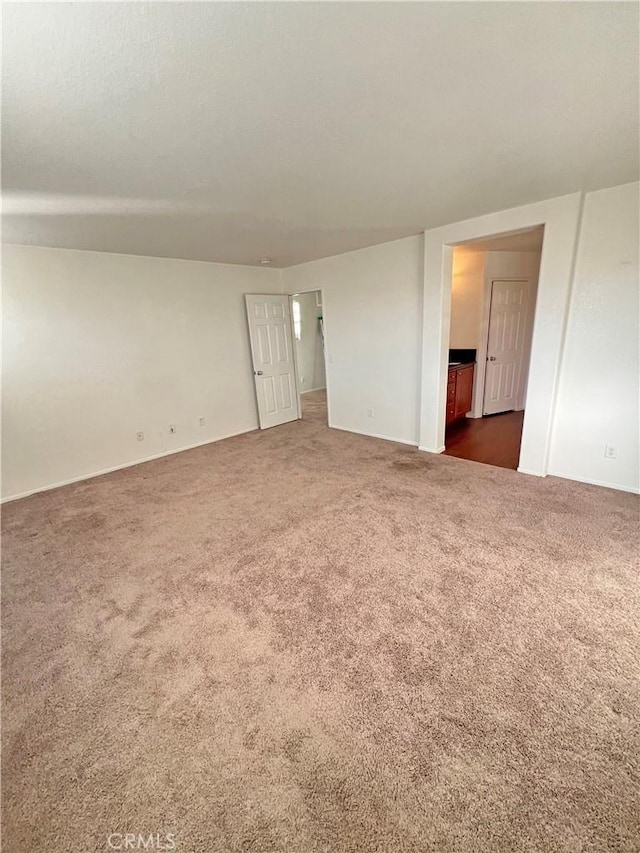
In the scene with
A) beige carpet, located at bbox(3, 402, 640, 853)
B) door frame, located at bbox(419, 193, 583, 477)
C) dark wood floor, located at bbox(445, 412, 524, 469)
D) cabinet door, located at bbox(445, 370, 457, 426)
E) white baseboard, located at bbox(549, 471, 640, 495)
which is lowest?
beige carpet, located at bbox(3, 402, 640, 853)

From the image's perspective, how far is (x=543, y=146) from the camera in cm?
192

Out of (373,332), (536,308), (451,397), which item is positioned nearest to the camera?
(536,308)

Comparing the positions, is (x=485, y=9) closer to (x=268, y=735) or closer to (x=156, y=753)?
(x=268, y=735)

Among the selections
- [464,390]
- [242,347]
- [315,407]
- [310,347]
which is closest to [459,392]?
[464,390]

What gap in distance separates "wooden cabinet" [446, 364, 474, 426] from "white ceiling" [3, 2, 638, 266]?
2.43 m

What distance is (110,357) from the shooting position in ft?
12.8

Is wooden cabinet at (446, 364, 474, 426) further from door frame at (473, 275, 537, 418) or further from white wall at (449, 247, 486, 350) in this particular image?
white wall at (449, 247, 486, 350)

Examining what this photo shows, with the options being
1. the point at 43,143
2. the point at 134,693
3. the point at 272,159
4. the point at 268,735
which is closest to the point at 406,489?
the point at 268,735

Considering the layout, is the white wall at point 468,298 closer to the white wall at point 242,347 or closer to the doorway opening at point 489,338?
the doorway opening at point 489,338

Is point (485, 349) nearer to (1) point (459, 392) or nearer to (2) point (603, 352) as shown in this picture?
(1) point (459, 392)

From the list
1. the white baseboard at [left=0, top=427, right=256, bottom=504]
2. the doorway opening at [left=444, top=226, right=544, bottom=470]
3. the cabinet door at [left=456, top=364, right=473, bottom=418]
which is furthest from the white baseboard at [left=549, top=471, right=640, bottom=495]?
the white baseboard at [left=0, top=427, right=256, bottom=504]

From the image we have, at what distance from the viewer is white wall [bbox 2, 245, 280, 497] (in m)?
3.39

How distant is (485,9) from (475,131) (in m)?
0.74

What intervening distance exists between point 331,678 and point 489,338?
17.0 feet
